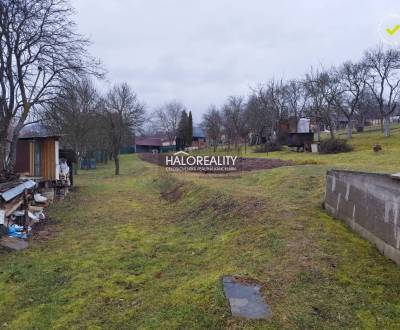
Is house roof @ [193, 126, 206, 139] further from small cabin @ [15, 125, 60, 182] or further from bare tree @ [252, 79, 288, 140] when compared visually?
small cabin @ [15, 125, 60, 182]

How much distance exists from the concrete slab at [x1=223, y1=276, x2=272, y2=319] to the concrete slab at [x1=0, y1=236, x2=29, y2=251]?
5099 millimetres

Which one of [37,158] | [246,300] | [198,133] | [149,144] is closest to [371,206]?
[246,300]

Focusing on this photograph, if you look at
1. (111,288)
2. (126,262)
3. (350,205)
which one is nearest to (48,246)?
(126,262)

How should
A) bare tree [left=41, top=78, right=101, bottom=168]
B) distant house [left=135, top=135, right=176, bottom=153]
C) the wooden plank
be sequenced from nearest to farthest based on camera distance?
1. the wooden plank
2. bare tree [left=41, top=78, right=101, bottom=168]
3. distant house [left=135, top=135, right=176, bottom=153]

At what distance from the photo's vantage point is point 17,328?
4.06m

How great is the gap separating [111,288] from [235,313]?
233 cm

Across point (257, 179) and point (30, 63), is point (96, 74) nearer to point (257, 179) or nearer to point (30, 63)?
point (30, 63)

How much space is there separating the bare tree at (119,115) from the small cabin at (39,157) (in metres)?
11.3

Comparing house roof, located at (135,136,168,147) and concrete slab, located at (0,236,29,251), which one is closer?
concrete slab, located at (0,236,29,251)

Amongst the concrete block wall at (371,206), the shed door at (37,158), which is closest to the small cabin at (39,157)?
the shed door at (37,158)

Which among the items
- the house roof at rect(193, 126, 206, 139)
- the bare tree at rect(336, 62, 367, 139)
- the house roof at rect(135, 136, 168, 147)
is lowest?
the house roof at rect(135, 136, 168, 147)

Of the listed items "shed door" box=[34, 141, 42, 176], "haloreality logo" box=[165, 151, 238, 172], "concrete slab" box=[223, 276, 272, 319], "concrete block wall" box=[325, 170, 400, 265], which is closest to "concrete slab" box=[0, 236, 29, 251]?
"concrete slab" box=[223, 276, 272, 319]

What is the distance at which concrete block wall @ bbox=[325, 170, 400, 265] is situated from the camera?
4582 mm

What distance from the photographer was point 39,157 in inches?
539
